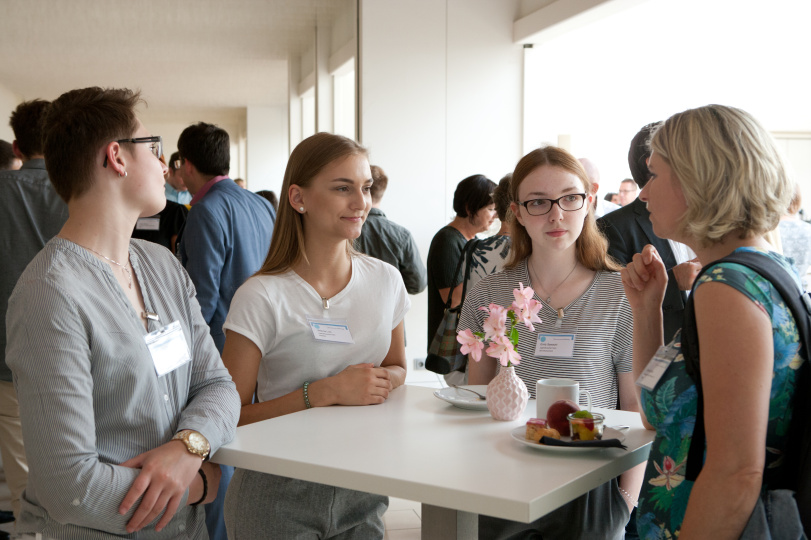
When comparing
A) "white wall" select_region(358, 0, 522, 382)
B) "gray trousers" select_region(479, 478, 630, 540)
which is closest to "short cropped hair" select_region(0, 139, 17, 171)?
"white wall" select_region(358, 0, 522, 382)

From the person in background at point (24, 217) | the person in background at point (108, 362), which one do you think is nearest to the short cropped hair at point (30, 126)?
the person in background at point (24, 217)

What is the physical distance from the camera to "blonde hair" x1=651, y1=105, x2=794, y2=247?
128cm

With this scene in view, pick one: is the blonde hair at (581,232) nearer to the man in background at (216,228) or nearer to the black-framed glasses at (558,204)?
the black-framed glasses at (558,204)

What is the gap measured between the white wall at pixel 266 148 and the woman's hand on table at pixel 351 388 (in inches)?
138

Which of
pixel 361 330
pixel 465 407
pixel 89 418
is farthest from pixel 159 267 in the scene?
pixel 465 407

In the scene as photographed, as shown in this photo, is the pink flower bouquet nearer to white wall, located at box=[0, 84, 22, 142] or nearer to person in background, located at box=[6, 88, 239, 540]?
person in background, located at box=[6, 88, 239, 540]

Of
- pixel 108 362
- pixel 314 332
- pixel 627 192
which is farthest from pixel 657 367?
pixel 627 192

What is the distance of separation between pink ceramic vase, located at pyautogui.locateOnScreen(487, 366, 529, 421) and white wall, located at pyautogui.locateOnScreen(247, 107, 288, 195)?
148 inches

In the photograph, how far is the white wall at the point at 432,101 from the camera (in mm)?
5672

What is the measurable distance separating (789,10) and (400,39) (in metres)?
6.28

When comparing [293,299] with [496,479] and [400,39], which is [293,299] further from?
[400,39]

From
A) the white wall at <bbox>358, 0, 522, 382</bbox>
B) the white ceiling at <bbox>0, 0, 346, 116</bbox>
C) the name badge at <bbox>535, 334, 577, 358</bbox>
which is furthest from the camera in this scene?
the white wall at <bbox>358, 0, 522, 382</bbox>

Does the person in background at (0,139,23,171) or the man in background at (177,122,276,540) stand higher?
the person in background at (0,139,23,171)

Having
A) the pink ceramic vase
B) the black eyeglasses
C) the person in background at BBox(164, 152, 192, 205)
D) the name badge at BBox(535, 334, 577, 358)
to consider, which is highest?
the person in background at BBox(164, 152, 192, 205)
